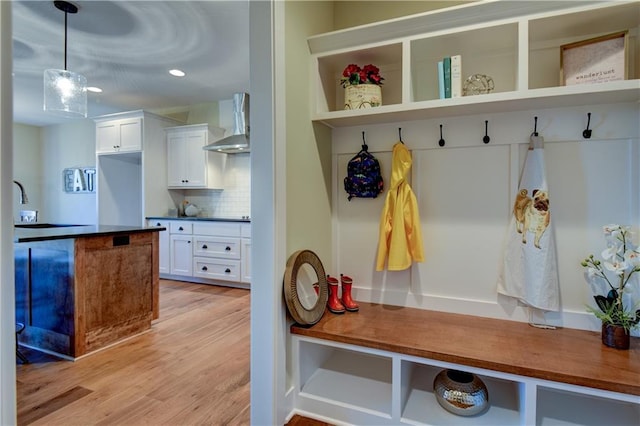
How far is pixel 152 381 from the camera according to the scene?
2.04 metres

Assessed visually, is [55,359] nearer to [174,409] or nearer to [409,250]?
[174,409]

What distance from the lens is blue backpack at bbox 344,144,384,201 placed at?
77.4 inches

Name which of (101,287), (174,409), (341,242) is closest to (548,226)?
(341,242)

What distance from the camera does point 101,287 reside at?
2.46m

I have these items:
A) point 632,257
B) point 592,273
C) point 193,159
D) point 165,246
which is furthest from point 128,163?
point 632,257

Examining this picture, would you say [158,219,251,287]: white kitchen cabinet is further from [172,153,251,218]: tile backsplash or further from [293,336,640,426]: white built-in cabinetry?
[293,336,640,426]: white built-in cabinetry

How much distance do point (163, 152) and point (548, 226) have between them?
4.81 meters

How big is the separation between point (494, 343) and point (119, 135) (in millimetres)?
5192

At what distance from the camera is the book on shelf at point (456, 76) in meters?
1.57

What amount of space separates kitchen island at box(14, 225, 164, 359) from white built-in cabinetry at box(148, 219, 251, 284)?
144 cm

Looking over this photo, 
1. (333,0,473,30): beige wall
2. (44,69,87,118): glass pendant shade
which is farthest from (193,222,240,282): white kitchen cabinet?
(333,0,473,30): beige wall

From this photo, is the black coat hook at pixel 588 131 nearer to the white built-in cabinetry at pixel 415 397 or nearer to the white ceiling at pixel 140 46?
the white built-in cabinetry at pixel 415 397

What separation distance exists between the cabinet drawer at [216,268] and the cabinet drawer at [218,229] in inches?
A: 13.4

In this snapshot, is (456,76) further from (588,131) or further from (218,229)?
(218,229)
